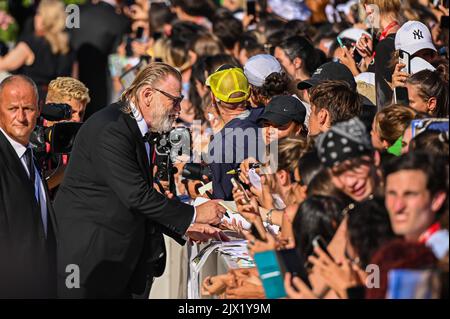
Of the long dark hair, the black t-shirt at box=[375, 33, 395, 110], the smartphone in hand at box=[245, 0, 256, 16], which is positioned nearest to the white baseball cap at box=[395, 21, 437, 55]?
the black t-shirt at box=[375, 33, 395, 110]

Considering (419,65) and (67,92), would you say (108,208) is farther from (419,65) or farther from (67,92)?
(419,65)

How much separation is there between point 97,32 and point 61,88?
5.60 meters

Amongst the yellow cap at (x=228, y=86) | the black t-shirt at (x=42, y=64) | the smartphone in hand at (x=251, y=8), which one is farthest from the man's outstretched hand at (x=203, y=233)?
the smartphone in hand at (x=251, y=8)

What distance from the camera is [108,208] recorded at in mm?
6484

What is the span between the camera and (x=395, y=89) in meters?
7.42

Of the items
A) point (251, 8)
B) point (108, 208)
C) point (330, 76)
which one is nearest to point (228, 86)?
point (330, 76)

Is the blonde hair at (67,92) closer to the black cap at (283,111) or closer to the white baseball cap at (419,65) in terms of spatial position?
the black cap at (283,111)

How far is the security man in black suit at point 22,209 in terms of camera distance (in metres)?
6.21

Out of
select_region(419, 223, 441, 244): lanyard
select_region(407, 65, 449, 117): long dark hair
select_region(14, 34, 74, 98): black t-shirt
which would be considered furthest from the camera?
select_region(14, 34, 74, 98): black t-shirt

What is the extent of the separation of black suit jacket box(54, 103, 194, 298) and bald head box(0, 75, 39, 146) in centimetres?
28

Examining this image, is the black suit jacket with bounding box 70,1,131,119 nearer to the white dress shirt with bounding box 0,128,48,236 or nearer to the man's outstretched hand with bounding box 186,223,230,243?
the man's outstretched hand with bounding box 186,223,230,243

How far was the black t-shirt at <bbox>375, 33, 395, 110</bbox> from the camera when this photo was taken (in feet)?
26.1
